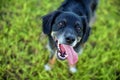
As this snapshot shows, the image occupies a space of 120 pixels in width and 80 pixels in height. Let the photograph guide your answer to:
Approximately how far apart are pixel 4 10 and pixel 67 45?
1938 millimetres

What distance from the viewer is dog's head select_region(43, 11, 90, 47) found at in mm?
3674

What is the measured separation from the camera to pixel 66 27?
12.4 ft

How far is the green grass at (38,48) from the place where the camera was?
4.50 metres

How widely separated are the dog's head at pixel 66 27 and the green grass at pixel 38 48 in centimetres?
81

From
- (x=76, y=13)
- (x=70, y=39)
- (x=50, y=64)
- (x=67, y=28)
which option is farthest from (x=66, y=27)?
(x=50, y=64)

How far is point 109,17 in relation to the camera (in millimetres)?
5785

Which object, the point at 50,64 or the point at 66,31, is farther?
→ the point at 50,64

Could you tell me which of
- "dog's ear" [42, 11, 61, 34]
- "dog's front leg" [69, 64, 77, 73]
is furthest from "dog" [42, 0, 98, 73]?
"dog's front leg" [69, 64, 77, 73]

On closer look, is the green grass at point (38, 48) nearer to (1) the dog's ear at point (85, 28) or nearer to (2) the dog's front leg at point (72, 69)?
(2) the dog's front leg at point (72, 69)

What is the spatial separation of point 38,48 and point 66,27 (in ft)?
3.79

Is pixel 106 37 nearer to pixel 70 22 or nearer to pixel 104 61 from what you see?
pixel 104 61

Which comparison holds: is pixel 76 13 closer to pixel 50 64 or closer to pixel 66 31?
pixel 66 31

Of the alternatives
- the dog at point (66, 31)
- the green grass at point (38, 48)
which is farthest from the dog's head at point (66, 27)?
the green grass at point (38, 48)

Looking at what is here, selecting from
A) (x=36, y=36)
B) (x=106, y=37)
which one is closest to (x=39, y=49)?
(x=36, y=36)
